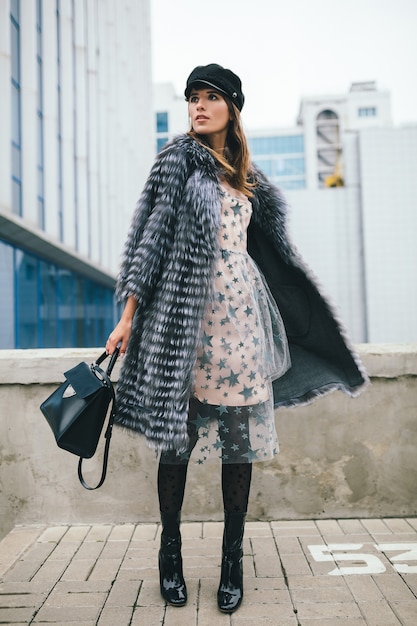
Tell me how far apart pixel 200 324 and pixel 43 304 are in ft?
48.6

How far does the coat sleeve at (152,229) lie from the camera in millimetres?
2131

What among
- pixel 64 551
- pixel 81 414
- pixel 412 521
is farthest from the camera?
pixel 412 521

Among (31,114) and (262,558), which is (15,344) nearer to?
(31,114)

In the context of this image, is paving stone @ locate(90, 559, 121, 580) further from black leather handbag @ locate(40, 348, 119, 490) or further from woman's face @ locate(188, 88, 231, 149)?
woman's face @ locate(188, 88, 231, 149)

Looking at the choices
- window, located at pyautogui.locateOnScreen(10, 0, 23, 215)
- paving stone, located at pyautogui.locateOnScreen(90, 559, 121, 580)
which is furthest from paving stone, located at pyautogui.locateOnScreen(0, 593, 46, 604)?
window, located at pyautogui.locateOnScreen(10, 0, 23, 215)

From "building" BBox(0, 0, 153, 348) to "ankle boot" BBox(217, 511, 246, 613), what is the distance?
10.9 meters

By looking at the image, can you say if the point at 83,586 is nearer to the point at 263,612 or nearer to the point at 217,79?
the point at 263,612

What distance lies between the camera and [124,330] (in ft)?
7.01

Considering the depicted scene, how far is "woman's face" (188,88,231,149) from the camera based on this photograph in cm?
226

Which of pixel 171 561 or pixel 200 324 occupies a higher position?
pixel 200 324

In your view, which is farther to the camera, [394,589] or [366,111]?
[366,111]

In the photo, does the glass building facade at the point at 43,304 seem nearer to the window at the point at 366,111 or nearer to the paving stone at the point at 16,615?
the paving stone at the point at 16,615

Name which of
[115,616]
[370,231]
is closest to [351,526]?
[115,616]

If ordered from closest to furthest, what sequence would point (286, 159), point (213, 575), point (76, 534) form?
point (213, 575) → point (76, 534) → point (286, 159)
